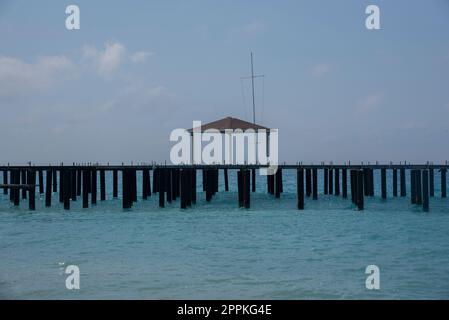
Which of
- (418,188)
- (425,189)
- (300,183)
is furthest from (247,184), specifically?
(418,188)

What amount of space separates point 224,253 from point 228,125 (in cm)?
1538

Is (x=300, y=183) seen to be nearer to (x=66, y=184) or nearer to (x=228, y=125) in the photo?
(x=228, y=125)

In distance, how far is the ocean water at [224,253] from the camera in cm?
1048

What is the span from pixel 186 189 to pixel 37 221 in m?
6.16

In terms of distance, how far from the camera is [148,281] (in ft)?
36.1

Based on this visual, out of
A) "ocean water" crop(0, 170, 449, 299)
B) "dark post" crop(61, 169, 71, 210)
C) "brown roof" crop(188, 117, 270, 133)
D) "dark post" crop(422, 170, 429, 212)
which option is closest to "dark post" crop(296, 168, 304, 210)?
"ocean water" crop(0, 170, 449, 299)

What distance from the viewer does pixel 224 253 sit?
14.4 meters

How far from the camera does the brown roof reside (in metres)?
29.0

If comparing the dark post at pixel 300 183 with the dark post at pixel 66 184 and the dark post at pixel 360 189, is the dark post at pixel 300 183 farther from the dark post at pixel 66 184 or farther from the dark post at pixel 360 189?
the dark post at pixel 66 184

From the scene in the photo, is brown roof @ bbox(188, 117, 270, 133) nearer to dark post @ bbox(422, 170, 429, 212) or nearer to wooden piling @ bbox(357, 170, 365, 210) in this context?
wooden piling @ bbox(357, 170, 365, 210)

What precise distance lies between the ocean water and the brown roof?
5.82m
